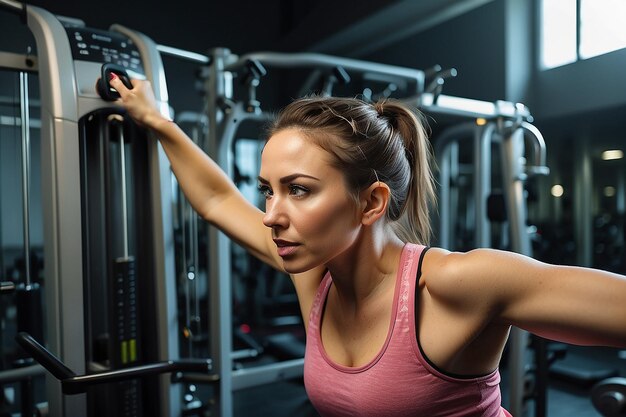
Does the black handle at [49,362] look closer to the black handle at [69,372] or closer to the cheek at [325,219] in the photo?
the black handle at [69,372]

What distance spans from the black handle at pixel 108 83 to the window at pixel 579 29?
1.91 metres

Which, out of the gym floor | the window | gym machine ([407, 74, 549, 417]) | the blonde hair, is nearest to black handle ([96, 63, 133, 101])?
the blonde hair

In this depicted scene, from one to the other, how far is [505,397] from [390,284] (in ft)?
7.78

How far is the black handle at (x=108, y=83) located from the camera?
1396 mm

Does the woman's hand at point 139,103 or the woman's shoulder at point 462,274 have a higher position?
the woman's hand at point 139,103

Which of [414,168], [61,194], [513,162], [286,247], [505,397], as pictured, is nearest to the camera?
[286,247]

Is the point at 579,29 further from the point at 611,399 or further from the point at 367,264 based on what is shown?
the point at 367,264

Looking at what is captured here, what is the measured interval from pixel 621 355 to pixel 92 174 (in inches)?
155

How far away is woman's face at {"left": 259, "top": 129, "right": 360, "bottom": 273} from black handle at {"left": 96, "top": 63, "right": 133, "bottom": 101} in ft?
2.30

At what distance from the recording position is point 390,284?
40.0 inches

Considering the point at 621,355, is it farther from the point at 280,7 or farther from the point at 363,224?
the point at 280,7

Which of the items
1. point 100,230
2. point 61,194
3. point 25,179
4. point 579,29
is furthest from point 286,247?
point 579,29

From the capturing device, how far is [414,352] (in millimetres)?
899

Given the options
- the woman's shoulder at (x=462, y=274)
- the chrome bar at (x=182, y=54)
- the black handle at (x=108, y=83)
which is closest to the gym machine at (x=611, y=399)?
the woman's shoulder at (x=462, y=274)
